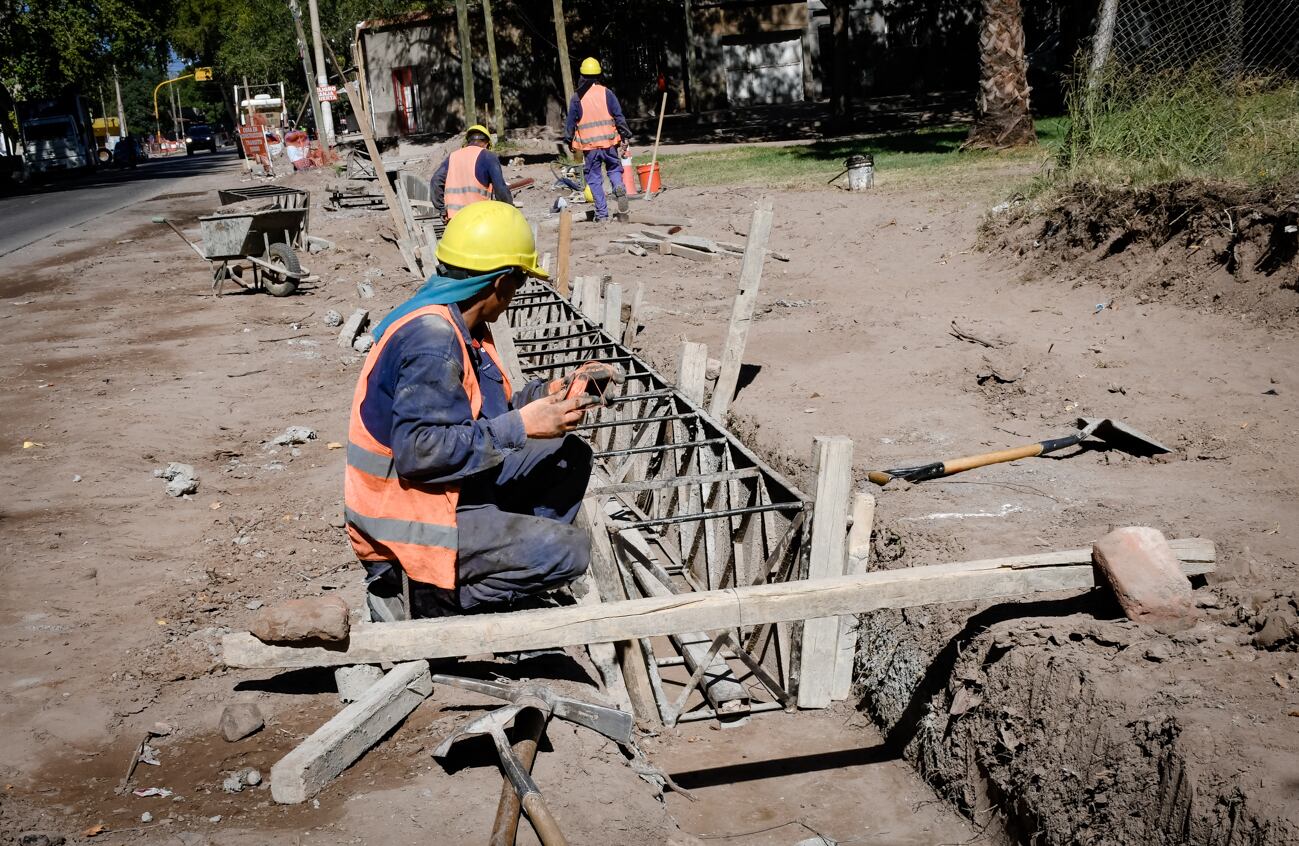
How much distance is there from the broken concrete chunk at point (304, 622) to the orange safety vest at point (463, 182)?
804 cm

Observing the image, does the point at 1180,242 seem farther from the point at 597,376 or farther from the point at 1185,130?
the point at 597,376

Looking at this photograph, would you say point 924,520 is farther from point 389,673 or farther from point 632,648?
point 389,673

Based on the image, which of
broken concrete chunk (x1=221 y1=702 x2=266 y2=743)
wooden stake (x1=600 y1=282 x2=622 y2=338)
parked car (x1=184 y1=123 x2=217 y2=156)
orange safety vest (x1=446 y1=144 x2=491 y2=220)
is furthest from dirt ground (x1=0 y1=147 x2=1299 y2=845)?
parked car (x1=184 y1=123 x2=217 y2=156)

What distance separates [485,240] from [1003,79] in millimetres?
14240

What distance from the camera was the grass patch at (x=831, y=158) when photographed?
16156mm

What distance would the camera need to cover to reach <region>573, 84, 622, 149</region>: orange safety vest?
48.4ft

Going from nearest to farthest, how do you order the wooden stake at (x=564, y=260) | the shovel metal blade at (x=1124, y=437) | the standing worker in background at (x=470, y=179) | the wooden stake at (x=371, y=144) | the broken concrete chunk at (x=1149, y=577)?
1. the broken concrete chunk at (x=1149, y=577)
2. the shovel metal blade at (x=1124, y=437)
3. the wooden stake at (x=564, y=260)
4. the standing worker in background at (x=470, y=179)
5. the wooden stake at (x=371, y=144)

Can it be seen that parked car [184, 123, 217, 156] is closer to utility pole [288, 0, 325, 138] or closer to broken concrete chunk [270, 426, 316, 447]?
utility pole [288, 0, 325, 138]

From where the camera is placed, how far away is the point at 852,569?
4652mm

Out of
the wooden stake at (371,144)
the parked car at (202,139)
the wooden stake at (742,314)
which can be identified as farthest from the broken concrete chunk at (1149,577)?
the parked car at (202,139)

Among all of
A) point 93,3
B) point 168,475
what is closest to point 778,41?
point 93,3

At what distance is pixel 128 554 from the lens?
5.93m

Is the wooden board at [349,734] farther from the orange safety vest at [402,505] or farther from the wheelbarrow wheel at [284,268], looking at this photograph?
the wheelbarrow wheel at [284,268]

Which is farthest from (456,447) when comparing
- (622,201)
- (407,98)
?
(407,98)
